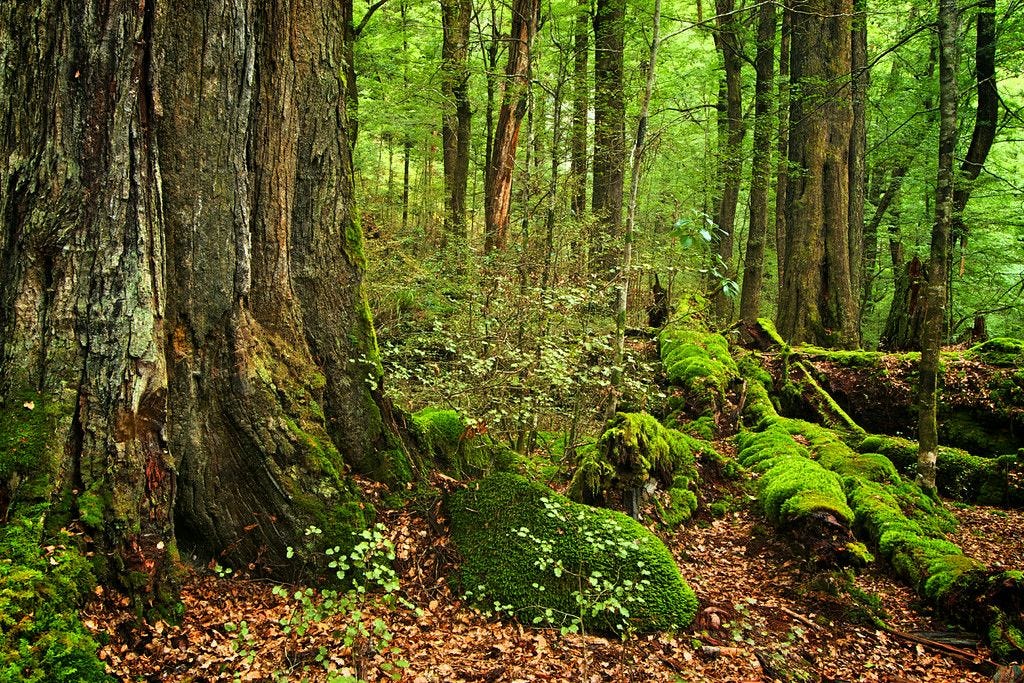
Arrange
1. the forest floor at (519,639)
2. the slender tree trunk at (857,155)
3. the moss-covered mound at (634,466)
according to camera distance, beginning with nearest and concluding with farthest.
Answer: the forest floor at (519,639), the moss-covered mound at (634,466), the slender tree trunk at (857,155)

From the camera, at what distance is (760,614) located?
4375 millimetres

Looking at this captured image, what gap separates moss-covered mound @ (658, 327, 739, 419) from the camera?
26.4 ft

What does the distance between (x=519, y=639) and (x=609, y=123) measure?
368 inches

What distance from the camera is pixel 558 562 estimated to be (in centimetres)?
403

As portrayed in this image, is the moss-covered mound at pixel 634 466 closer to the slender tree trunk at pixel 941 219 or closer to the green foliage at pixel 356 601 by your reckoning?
the green foliage at pixel 356 601

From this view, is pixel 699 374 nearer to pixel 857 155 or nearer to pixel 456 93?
pixel 456 93

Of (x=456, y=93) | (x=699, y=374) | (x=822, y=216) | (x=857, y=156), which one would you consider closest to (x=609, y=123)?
(x=456, y=93)

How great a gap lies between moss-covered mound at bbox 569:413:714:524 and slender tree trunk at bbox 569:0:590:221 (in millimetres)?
3280

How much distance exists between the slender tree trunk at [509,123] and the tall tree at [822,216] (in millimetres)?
4876

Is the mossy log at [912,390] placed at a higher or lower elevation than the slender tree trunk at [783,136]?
lower

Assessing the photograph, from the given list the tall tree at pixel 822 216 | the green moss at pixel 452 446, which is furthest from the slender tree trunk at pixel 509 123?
the tall tree at pixel 822 216

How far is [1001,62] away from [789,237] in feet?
18.0

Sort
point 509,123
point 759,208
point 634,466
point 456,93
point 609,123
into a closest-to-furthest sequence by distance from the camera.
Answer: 1. point 634,466
2. point 509,123
3. point 609,123
4. point 456,93
5. point 759,208

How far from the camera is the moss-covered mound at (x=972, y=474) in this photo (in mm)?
6684
